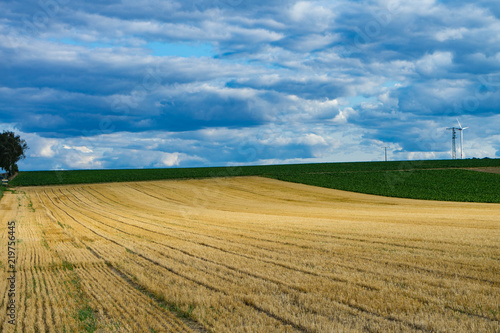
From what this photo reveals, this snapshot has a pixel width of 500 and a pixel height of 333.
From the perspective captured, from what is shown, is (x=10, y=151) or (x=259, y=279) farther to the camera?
(x=10, y=151)

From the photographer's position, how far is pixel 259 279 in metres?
11.5

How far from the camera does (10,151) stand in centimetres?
9950

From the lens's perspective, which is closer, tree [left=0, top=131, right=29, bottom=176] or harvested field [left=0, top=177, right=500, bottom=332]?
harvested field [left=0, top=177, right=500, bottom=332]

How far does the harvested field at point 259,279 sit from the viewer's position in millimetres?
8266

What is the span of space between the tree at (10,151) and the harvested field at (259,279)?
8457cm

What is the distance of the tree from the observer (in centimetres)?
9806

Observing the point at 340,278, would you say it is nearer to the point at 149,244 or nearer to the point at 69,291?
the point at 69,291

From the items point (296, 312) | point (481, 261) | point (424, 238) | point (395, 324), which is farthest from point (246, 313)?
point (424, 238)

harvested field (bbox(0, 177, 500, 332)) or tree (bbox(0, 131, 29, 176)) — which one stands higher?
tree (bbox(0, 131, 29, 176))

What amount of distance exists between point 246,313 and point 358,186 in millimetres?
56974

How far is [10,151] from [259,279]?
104 m

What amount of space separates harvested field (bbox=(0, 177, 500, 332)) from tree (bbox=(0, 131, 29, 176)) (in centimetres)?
8457

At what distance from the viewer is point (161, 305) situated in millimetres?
9586

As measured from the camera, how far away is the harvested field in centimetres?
827
